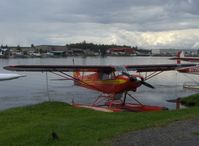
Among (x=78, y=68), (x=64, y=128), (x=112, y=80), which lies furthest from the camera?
(x=78, y=68)

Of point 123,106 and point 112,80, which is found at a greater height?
point 112,80

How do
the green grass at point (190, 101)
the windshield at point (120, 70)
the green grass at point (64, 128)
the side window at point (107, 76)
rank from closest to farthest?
the green grass at point (64, 128)
the windshield at point (120, 70)
the side window at point (107, 76)
the green grass at point (190, 101)

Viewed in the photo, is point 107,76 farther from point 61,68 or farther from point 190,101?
point 190,101

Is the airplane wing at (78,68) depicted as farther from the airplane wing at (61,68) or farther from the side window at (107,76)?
the side window at (107,76)

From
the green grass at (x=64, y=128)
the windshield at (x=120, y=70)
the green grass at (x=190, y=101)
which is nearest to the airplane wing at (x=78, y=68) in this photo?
the windshield at (x=120, y=70)

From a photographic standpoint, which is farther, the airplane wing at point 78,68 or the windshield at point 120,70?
the windshield at point 120,70

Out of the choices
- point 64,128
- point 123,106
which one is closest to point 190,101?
point 123,106

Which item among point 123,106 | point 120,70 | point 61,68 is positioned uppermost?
point 61,68

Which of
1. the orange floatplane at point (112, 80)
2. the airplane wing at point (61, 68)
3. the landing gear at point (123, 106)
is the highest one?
the airplane wing at point (61, 68)

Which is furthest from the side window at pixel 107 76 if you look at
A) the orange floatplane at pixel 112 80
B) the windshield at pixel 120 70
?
the windshield at pixel 120 70

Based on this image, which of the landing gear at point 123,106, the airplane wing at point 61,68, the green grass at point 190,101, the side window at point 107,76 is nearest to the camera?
the landing gear at point 123,106

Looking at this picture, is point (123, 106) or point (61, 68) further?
point (61, 68)

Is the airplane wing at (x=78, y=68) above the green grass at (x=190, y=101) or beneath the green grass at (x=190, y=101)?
above

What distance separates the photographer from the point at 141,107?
21.0m
